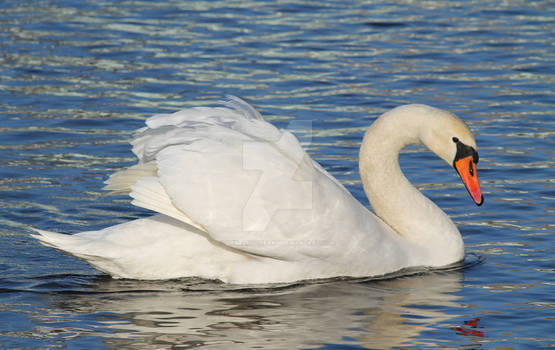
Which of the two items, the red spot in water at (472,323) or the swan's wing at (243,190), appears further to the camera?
the swan's wing at (243,190)

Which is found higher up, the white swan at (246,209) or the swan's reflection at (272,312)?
the white swan at (246,209)

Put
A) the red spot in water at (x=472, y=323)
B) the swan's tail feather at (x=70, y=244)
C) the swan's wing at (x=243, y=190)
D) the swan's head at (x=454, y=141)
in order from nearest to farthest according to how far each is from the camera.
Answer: the red spot in water at (x=472, y=323) → the swan's wing at (x=243, y=190) → the swan's tail feather at (x=70, y=244) → the swan's head at (x=454, y=141)

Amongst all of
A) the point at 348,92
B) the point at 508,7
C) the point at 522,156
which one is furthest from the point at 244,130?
the point at 508,7

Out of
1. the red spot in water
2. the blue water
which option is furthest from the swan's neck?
the red spot in water

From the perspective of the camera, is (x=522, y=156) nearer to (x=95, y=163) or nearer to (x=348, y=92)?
(x=348, y=92)

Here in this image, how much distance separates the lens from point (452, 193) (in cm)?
1074

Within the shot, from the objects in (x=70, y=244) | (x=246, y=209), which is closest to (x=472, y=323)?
(x=246, y=209)

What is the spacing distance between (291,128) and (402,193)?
291 cm

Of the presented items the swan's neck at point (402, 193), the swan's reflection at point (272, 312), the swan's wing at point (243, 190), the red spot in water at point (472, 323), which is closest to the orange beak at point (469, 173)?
the swan's neck at point (402, 193)

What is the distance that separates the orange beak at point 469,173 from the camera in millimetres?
8758

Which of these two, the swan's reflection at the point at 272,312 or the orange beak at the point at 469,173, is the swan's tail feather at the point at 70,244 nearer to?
the swan's reflection at the point at 272,312

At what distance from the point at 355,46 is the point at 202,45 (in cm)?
228

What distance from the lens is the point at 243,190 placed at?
789 cm

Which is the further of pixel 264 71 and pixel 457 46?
pixel 457 46
